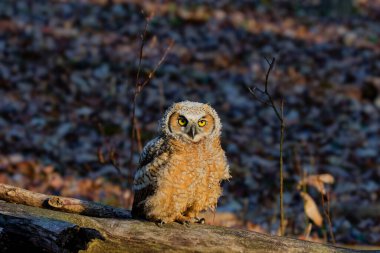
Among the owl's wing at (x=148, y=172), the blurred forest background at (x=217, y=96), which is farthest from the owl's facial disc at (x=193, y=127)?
the blurred forest background at (x=217, y=96)

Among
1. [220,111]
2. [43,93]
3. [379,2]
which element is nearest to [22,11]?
[43,93]

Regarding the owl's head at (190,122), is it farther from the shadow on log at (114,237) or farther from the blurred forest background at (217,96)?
the blurred forest background at (217,96)

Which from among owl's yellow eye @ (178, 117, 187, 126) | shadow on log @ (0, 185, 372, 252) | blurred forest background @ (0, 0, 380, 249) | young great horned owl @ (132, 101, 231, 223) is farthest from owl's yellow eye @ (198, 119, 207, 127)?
blurred forest background @ (0, 0, 380, 249)

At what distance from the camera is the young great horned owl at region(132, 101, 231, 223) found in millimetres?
4012

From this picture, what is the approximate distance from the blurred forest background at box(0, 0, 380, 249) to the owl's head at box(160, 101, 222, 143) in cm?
165

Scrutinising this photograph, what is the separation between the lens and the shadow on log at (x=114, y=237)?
3.57 meters

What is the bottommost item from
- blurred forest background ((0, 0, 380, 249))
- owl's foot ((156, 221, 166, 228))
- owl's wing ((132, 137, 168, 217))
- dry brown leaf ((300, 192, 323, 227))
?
owl's foot ((156, 221, 166, 228))

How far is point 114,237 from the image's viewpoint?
12.4 ft

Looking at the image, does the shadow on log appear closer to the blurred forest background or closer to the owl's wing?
the owl's wing

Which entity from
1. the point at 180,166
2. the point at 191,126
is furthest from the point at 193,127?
the point at 180,166

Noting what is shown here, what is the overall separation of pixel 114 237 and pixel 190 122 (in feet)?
3.01

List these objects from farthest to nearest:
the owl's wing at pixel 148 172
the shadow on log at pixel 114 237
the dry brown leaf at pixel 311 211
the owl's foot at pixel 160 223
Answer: the dry brown leaf at pixel 311 211, the owl's wing at pixel 148 172, the owl's foot at pixel 160 223, the shadow on log at pixel 114 237

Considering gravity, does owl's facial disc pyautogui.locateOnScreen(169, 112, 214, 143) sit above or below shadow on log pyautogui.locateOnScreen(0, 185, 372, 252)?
above

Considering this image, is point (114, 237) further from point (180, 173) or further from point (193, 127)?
point (193, 127)
